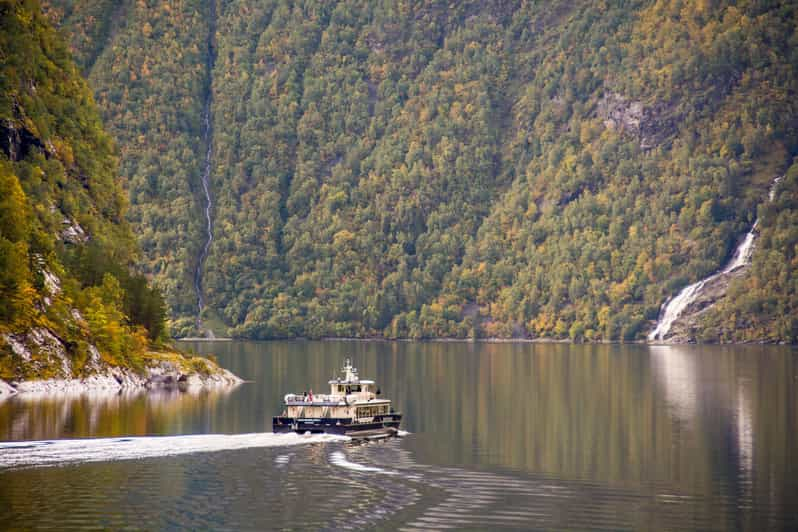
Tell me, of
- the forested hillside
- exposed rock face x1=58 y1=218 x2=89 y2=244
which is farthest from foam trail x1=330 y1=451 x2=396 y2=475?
exposed rock face x1=58 y1=218 x2=89 y2=244

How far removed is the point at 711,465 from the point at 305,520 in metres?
29.3

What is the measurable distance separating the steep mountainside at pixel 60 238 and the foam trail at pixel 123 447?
3434cm

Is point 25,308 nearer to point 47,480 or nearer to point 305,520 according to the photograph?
point 47,480

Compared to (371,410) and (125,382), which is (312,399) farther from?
(125,382)

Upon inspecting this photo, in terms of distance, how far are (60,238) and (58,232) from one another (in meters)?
1.07

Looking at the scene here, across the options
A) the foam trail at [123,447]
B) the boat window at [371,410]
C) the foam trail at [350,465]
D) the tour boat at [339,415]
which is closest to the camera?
the foam trail at [123,447]

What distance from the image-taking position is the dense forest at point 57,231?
120 meters

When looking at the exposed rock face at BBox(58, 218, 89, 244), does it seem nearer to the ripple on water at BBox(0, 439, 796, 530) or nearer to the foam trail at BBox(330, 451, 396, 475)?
the ripple on water at BBox(0, 439, 796, 530)

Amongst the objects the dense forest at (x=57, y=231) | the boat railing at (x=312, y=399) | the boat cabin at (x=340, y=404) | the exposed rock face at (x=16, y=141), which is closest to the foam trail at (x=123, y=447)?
the boat cabin at (x=340, y=404)

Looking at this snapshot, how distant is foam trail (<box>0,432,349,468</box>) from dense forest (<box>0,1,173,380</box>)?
35030mm

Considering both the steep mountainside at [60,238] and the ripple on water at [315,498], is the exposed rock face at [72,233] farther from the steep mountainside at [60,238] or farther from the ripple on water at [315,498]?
the ripple on water at [315,498]

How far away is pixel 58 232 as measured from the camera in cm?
15400

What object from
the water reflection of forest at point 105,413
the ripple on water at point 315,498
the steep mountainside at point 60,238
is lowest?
the ripple on water at point 315,498

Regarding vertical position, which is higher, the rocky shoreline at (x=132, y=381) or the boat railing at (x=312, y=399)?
the rocky shoreline at (x=132, y=381)
